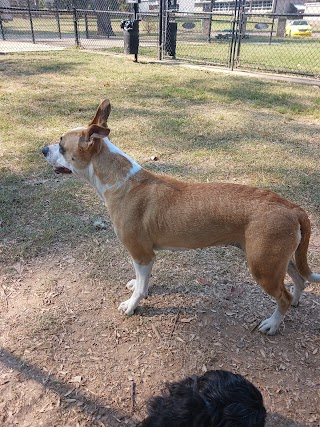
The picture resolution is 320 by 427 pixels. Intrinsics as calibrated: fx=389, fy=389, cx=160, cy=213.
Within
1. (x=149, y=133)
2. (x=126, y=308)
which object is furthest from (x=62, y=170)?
(x=149, y=133)

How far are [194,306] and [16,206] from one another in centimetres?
265

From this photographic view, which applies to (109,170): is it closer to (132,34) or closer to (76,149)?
(76,149)

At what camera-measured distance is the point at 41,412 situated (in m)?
2.58

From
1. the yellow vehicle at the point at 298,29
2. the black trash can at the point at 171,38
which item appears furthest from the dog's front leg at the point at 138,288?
the yellow vehicle at the point at 298,29

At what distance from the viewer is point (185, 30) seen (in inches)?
A: 1281

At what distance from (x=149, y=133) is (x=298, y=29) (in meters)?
31.1

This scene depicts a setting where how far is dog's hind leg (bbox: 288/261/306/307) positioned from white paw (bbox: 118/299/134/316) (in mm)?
1384

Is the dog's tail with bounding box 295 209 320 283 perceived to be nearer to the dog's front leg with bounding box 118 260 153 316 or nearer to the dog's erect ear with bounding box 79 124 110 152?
the dog's front leg with bounding box 118 260 153 316

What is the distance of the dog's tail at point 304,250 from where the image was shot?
2819 mm

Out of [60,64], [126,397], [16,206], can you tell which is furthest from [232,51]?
[126,397]

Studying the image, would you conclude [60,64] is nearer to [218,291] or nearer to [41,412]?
[218,291]

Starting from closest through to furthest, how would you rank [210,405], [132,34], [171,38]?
1. [210,405]
2. [132,34]
3. [171,38]

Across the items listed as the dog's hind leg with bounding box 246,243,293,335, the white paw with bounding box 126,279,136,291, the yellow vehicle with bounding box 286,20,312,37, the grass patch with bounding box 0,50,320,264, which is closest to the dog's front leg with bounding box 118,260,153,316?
the white paw with bounding box 126,279,136,291

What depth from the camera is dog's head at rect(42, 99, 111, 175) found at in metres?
3.09
